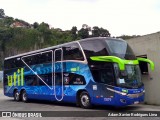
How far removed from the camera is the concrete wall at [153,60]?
15398 millimetres

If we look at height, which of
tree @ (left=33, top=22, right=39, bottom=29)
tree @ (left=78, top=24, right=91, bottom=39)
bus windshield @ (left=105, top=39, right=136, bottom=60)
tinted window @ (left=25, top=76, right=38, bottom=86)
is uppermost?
tree @ (left=33, top=22, right=39, bottom=29)

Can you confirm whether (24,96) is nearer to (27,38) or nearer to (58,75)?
(58,75)

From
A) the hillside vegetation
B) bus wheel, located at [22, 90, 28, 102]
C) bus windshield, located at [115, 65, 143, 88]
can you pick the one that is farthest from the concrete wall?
the hillside vegetation

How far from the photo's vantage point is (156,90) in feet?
50.6

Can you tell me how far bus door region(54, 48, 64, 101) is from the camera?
52.1 ft

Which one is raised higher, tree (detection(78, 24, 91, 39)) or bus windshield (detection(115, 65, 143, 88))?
tree (detection(78, 24, 91, 39))

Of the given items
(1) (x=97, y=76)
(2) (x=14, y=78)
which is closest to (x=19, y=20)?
(2) (x=14, y=78)

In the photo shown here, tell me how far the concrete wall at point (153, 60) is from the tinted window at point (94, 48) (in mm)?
3713

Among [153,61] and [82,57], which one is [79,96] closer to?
[82,57]

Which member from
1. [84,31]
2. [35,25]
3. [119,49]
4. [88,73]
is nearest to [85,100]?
[88,73]

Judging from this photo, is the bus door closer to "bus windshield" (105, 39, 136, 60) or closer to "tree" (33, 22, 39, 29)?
"bus windshield" (105, 39, 136, 60)

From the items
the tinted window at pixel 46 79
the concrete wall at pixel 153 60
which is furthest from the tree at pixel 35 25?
the concrete wall at pixel 153 60

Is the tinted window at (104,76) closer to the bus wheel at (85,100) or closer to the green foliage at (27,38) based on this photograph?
the bus wheel at (85,100)

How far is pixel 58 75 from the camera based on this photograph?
636 inches
